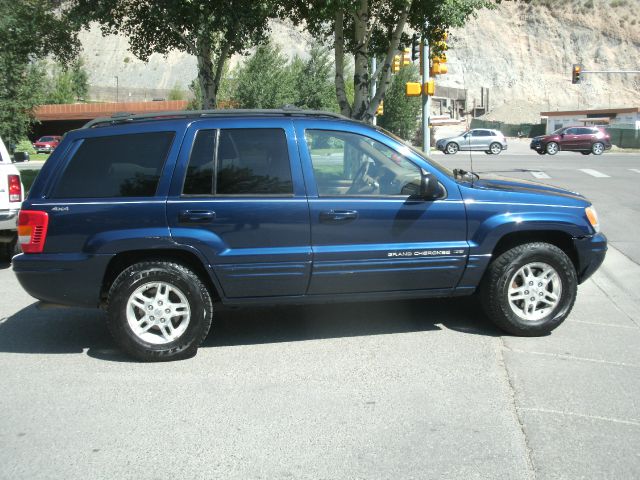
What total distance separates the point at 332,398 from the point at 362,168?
199 cm

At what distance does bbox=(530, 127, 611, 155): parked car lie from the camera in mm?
40031

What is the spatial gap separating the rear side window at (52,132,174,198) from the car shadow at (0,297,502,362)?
1314 millimetres

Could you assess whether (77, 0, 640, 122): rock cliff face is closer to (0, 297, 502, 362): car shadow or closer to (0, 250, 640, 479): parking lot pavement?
(0, 297, 502, 362): car shadow

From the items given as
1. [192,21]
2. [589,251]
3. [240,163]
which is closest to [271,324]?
[240,163]

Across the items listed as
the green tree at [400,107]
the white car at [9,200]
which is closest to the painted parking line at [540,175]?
the white car at [9,200]

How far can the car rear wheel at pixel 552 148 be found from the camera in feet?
131

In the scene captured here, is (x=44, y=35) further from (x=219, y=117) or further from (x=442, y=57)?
(x=219, y=117)

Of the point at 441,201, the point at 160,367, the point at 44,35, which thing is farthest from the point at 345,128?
the point at 44,35

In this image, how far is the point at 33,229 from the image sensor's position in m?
5.31

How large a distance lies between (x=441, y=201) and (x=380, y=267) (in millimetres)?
718

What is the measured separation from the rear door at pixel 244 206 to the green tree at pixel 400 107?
150 feet

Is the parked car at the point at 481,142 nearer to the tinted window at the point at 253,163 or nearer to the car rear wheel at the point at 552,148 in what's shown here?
the car rear wheel at the point at 552,148

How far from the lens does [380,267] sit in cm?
555

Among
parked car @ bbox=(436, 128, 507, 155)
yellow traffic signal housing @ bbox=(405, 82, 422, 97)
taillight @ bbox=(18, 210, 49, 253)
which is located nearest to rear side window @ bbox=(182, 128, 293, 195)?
taillight @ bbox=(18, 210, 49, 253)
